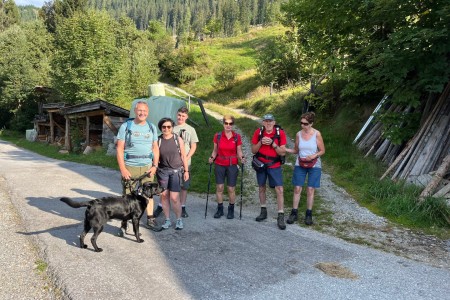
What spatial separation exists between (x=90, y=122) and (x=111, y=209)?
16.5 meters

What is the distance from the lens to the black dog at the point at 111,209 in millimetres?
4695

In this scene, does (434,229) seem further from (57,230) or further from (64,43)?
(64,43)

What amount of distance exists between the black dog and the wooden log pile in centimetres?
536

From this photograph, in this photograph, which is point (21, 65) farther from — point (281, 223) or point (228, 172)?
point (281, 223)

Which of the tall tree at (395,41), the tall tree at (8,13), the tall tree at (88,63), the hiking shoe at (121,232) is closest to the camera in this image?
the hiking shoe at (121,232)

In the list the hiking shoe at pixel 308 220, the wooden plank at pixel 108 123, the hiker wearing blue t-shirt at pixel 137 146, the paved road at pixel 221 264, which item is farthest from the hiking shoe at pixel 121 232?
the wooden plank at pixel 108 123

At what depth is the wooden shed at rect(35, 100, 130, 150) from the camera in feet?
56.0

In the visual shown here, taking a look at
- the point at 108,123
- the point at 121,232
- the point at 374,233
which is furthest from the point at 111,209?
the point at 108,123

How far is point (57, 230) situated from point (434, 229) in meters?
6.49

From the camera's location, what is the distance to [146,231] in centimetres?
562

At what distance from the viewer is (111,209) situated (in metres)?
4.84

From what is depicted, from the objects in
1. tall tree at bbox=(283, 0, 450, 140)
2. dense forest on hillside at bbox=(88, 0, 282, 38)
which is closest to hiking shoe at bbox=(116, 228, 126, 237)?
tall tree at bbox=(283, 0, 450, 140)

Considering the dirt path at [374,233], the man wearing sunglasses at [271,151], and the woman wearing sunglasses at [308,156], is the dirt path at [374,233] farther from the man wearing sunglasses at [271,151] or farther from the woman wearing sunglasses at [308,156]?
the man wearing sunglasses at [271,151]

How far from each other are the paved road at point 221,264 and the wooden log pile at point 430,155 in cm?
286
